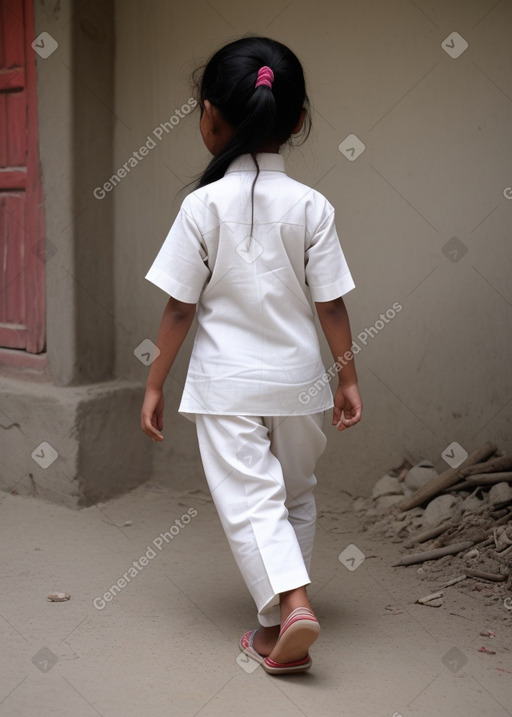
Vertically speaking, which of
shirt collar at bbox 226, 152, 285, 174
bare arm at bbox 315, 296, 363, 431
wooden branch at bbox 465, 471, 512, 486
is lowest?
wooden branch at bbox 465, 471, 512, 486

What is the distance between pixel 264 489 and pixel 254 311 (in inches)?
18.8

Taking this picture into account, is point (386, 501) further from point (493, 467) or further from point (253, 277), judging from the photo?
point (253, 277)

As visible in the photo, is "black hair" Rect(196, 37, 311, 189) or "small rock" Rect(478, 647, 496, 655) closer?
"black hair" Rect(196, 37, 311, 189)

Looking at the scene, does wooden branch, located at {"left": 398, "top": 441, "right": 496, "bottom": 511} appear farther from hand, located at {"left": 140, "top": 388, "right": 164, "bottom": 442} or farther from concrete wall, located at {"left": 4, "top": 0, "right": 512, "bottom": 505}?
hand, located at {"left": 140, "top": 388, "right": 164, "bottom": 442}

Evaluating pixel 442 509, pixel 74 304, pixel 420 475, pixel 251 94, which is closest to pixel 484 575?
pixel 442 509

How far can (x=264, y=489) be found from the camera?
94.0 inches

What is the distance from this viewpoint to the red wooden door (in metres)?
3.92

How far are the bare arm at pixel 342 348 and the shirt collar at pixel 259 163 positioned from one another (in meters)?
0.39

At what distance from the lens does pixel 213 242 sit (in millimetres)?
2393

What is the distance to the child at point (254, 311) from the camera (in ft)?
7.67

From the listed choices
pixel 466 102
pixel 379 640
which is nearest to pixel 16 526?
pixel 379 640

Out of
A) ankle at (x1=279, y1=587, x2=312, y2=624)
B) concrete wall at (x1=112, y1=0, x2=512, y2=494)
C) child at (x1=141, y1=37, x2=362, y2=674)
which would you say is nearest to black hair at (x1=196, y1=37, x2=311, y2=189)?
child at (x1=141, y1=37, x2=362, y2=674)

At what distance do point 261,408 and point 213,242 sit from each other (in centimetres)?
46

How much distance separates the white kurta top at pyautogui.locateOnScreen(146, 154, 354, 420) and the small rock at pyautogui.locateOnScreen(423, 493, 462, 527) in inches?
47.4
